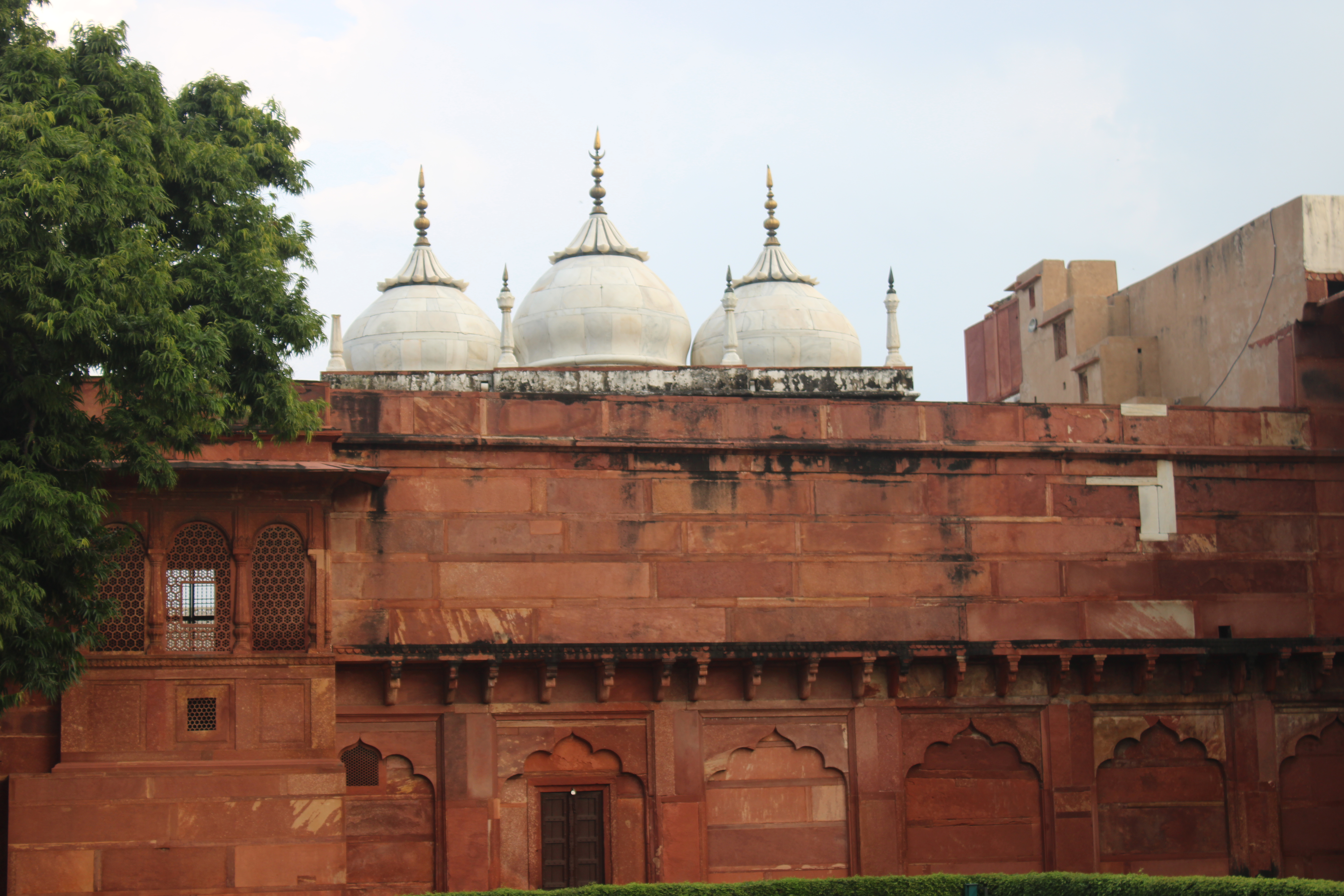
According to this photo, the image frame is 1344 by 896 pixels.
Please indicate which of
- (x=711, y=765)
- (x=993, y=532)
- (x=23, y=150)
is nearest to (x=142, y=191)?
(x=23, y=150)

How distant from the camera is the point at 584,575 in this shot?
13.4 m

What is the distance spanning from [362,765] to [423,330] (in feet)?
25.7

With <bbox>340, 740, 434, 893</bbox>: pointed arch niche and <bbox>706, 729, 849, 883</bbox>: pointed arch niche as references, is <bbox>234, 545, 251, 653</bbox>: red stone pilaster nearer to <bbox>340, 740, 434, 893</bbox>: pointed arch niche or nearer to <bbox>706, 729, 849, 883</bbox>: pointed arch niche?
<bbox>340, 740, 434, 893</bbox>: pointed arch niche

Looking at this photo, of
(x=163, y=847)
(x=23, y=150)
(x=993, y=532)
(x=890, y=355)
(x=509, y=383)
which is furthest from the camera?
(x=890, y=355)

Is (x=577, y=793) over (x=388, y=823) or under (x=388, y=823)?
over

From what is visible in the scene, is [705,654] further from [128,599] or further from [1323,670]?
[1323,670]

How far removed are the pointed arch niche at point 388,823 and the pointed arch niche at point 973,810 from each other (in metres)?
3.89

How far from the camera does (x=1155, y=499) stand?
14359mm

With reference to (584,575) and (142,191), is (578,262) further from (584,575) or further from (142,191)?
(142,191)

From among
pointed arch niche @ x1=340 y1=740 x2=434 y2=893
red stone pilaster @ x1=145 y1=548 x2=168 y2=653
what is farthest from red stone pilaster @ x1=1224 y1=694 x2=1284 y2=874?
red stone pilaster @ x1=145 y1=548 x2=168 y2=653

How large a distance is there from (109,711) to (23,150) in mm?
4236

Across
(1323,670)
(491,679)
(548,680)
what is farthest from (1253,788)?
(491,679)

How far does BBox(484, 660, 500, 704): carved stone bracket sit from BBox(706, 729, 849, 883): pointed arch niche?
6.20 ft

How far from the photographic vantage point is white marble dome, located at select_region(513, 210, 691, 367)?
1853 cm
